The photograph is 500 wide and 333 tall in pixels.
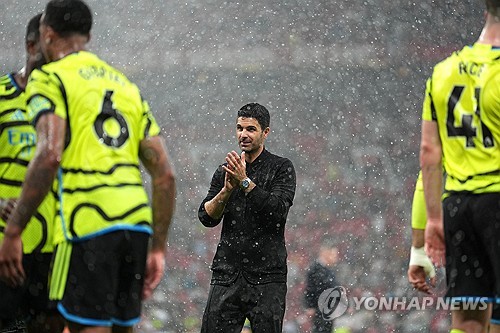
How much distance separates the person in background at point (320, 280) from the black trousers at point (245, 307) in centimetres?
331

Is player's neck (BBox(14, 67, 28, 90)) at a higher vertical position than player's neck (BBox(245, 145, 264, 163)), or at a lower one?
higher

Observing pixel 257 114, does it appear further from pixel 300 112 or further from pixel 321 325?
pixel 300 112

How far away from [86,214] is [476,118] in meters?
1.48

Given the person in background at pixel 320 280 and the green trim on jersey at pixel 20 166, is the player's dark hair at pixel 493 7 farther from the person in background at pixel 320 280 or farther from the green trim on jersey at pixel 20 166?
the person in background at pixel 320 280

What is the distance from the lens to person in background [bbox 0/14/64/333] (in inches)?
177

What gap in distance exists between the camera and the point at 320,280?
933 cm

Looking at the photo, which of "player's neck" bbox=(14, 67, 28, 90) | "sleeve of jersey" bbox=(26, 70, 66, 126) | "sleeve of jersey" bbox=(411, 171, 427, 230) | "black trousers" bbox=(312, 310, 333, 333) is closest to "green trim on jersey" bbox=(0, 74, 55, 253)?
"player's neck" bbox=(14, 67, 28, 90)

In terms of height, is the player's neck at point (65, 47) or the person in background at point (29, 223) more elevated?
the player's neck at point (65, 47)

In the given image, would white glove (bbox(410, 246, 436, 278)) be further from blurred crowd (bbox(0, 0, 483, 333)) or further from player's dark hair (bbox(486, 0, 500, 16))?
blurred crowd (bbox(0, 0, 483, 333))

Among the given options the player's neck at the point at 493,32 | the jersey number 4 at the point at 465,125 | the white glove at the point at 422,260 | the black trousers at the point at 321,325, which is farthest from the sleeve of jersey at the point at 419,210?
the black trousers at the point at 321,325

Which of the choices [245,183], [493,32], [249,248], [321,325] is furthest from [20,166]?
[321,325]

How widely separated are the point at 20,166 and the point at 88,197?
0.94 m

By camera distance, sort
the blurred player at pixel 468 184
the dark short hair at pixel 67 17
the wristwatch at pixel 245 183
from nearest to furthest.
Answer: the dark short hair at pixel 67 17 < the blurred player at pixel 468 184 < the wristwatch at pixel 245 183

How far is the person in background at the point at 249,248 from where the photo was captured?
572cm
